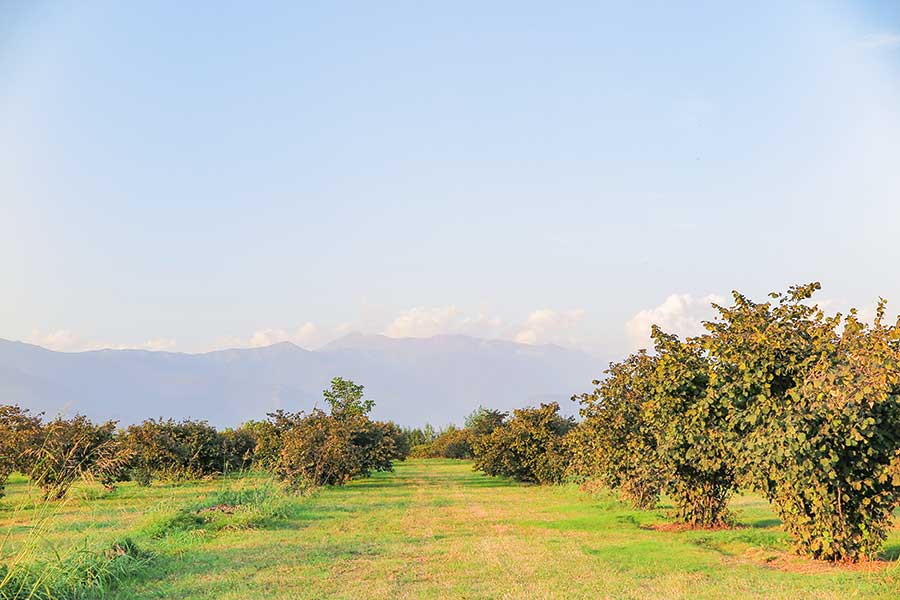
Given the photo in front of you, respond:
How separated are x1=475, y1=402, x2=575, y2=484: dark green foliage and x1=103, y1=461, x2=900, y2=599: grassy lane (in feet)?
44.2

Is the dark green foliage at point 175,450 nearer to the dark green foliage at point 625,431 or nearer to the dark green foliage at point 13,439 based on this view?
the dark green foliage at point 13,439

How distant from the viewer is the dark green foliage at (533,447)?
37438mm

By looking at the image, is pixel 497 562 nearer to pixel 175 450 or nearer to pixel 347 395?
pixel 175 450

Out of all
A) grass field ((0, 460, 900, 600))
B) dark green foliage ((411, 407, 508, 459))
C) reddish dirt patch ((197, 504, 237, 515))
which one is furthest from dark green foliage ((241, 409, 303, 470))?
reddish dirt patch ((197, 504, 237, 515))

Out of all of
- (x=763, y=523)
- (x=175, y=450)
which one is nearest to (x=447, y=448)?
(x=175, y=450)

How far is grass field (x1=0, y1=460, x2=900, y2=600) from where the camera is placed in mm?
11688

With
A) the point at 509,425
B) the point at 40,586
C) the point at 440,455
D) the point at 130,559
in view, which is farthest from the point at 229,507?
the point at 440,455

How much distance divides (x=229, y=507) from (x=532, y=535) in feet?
25.3

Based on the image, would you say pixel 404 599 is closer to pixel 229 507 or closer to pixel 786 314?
pixel 786 314

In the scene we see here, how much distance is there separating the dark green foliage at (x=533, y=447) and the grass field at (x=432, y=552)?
11363mm

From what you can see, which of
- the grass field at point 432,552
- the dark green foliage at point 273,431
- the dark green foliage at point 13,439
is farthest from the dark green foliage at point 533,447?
the dark green foliage at point 13,439

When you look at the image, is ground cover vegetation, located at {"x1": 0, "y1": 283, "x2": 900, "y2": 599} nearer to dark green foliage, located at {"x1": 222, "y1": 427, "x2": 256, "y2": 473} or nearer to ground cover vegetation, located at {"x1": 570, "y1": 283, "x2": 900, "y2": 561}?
ground cover vegetation, located at {"x1": 570, "y1": 283, "x2": 900, "y2": 561}

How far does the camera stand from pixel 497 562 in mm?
14336

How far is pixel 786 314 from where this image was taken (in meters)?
15.6
